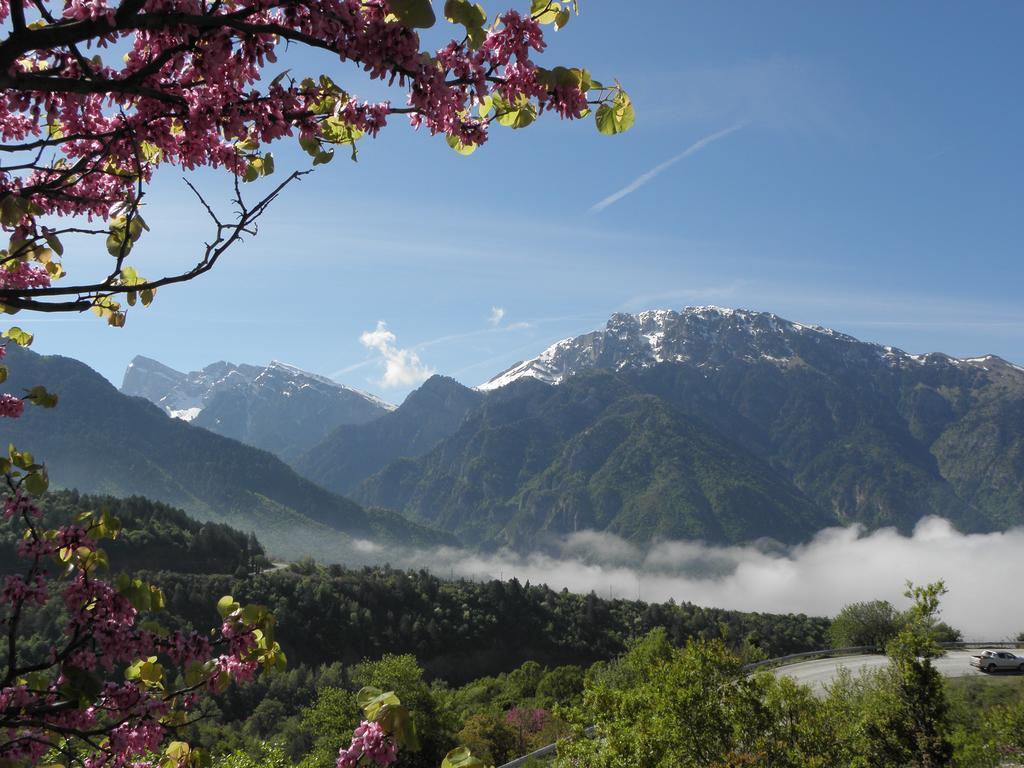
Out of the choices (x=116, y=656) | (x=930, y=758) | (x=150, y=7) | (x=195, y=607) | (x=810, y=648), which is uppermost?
(x=150, y=7)

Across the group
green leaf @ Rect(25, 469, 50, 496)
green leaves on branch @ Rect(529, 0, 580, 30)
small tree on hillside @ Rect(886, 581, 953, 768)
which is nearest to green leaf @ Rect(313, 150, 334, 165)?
green leaves on branch @ Rect(529, 0, 580, 30)

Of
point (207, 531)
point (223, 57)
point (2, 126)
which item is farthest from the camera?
point (207, 531)

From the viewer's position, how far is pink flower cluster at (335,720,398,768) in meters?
3.00

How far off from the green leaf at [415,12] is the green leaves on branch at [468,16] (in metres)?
0.31

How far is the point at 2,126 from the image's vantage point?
3.92 metres

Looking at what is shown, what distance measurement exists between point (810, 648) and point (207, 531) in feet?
505

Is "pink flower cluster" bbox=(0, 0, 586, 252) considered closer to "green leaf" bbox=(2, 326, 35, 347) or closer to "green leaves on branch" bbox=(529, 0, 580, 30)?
"green leaves on branch" bbox=(529, 0, 580, 30)

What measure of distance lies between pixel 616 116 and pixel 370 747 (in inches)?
128

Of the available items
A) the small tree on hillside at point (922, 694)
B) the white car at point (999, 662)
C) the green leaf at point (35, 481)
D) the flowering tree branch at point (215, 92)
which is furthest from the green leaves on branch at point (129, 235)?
the white car at point (999, 662)

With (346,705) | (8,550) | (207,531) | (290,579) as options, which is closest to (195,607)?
(290,579)

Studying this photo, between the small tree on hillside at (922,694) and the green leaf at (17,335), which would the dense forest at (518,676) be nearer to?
the small tree on hillside at (922,694)

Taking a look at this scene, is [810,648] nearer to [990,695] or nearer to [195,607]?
[990,695]

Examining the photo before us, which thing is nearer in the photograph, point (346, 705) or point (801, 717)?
point (801, 717)

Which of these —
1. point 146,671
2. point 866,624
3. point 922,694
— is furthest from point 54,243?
point 866,624
